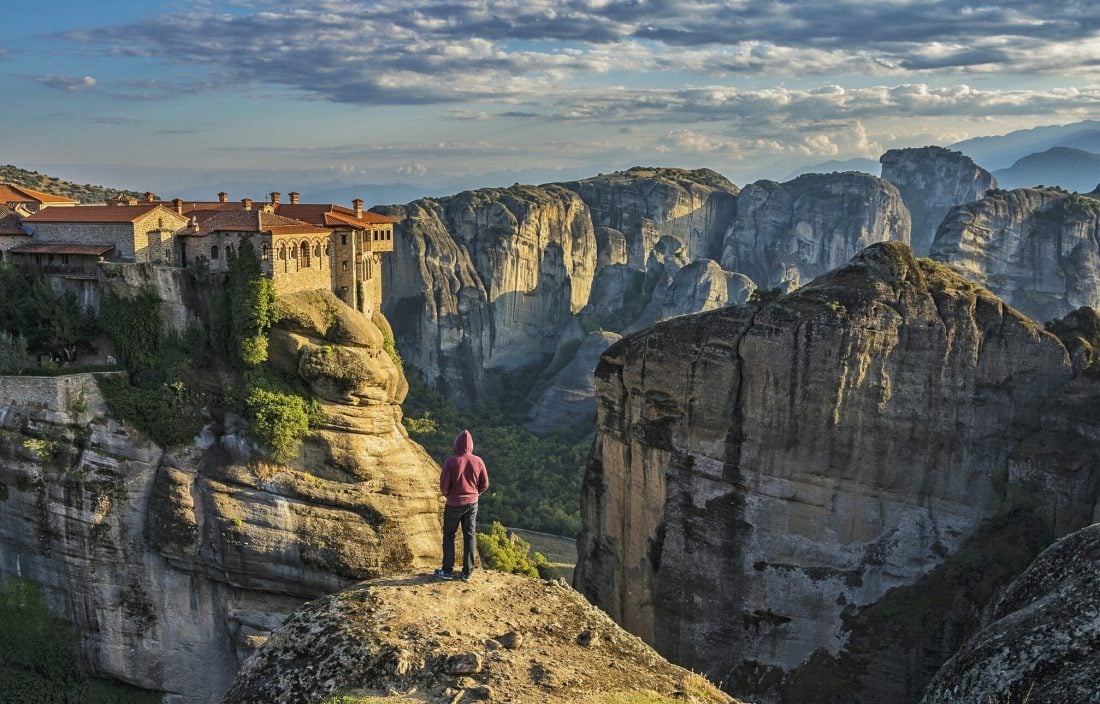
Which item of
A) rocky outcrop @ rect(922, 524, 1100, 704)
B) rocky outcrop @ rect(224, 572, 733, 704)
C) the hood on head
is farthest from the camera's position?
the hood on head

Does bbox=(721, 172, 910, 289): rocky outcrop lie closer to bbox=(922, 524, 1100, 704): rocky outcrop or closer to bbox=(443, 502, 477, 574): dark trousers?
bbox=(443, 502, 477, 574): dark trousers

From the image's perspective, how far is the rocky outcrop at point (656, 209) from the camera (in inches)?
4006

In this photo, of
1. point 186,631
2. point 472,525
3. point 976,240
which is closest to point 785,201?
point 976,240

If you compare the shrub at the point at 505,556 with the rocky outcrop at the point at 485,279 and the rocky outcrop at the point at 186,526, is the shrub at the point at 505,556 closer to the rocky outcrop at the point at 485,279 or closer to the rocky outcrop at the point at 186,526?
the rocky outcrop at the point at 186,526

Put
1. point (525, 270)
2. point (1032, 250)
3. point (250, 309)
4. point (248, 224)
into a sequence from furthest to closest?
point (525, 270)
point (1032, 250)
point (248, 224)
point (250, 309)

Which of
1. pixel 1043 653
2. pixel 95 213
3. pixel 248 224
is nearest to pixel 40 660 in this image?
pixel 95 213

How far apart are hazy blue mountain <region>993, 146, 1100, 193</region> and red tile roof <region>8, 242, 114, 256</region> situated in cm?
15678

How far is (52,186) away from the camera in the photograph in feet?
235

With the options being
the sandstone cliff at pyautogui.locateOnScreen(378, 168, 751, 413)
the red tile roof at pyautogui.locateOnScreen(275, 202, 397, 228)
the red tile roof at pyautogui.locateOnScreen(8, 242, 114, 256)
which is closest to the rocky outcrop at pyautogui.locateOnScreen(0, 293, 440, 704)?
the red tile roof at pyautogui.locateOnScreen(8, 242, 114, 256)

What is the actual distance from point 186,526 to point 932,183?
107968 mm

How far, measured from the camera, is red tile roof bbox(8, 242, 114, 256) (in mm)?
31125

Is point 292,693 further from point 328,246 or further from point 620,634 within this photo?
point 328,246

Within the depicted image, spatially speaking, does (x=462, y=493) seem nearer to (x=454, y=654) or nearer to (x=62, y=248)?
(x=454, y=654)

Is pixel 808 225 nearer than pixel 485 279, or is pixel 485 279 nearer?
pixel 485 279
